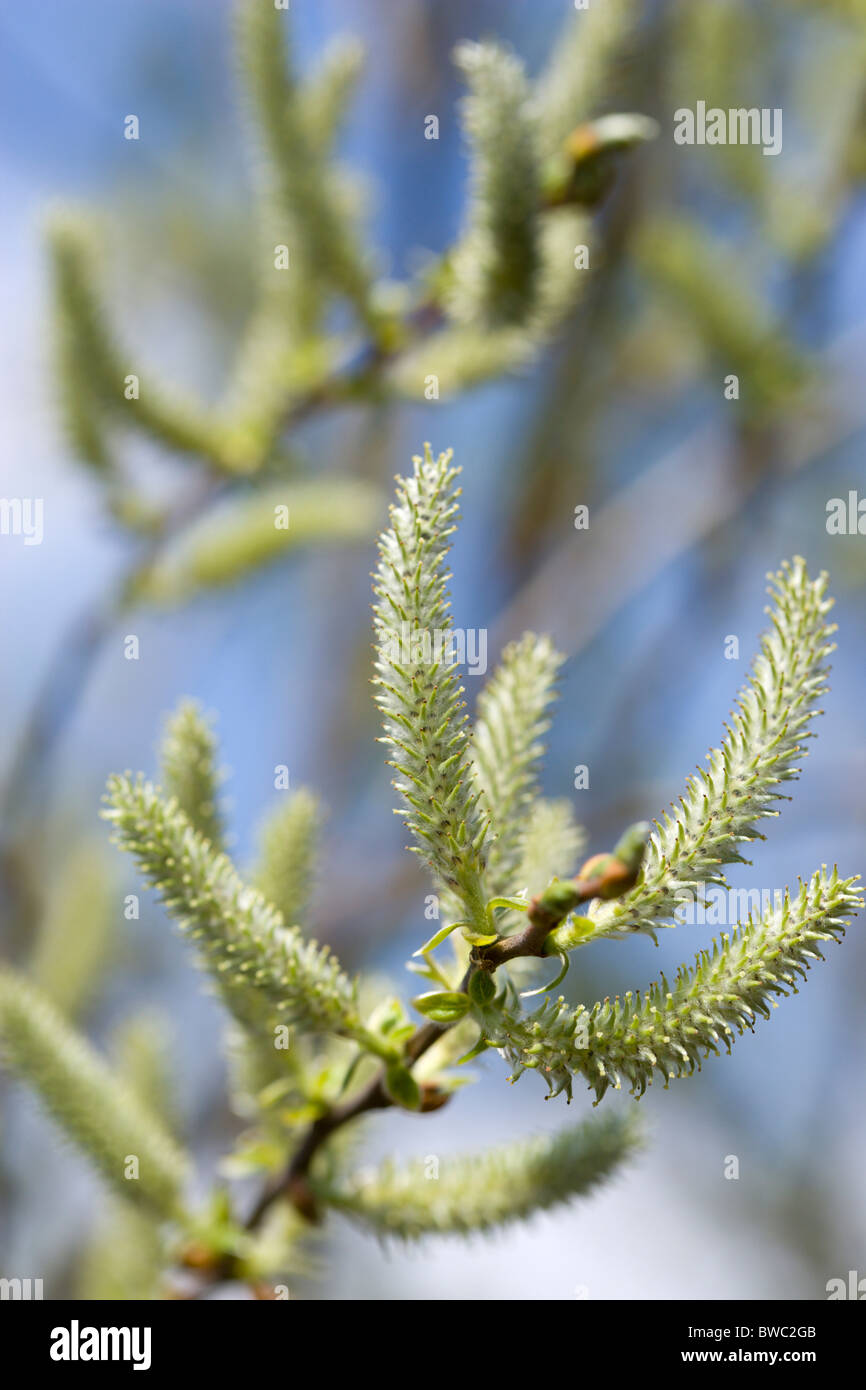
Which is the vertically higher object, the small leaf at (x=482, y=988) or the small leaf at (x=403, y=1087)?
the small leaf at (x=482, y=988)

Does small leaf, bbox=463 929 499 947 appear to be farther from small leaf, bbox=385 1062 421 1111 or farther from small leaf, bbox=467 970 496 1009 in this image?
small leaf, bbox=385 1062 421 1111

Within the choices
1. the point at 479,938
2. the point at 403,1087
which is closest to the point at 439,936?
the point at 479,938

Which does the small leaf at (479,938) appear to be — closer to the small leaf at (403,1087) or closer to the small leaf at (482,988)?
the small leaf at (482,988)

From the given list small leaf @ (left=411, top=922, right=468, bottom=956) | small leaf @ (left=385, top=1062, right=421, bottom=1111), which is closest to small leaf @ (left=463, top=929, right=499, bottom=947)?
small leaf @ (left=411, top=922, right=468, bottom=956)

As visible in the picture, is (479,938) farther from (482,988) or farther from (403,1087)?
(403,1087)

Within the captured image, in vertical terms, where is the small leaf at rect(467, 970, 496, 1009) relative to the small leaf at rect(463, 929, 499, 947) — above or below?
below

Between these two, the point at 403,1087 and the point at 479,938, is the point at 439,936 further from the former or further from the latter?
the point at 403,1087

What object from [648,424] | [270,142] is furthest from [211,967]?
[648,424]

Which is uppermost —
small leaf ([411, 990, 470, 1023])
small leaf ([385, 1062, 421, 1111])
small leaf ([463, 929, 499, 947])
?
small leaf ([463, 929, 499, 947])

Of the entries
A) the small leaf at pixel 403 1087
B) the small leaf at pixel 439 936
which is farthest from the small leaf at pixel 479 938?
the small leaf at pixel 403 1087
